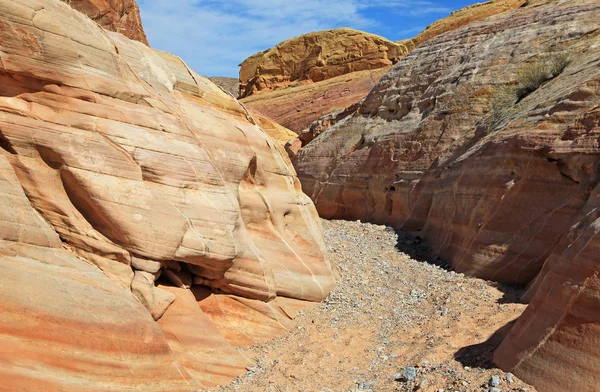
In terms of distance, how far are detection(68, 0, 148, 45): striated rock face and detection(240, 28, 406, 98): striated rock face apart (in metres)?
23.6

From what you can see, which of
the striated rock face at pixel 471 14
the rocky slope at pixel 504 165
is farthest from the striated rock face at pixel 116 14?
the striated rock face at pixel 471 14

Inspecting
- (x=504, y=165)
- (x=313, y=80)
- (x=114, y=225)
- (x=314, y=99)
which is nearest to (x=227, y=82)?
(x=313, y=80)

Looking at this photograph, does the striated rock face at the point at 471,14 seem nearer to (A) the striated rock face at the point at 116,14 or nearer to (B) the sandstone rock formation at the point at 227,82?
(A) the striated rock face at the point at 116,14

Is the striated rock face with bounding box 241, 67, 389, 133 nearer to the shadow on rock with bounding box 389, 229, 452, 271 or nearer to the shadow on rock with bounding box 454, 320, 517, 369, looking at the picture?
the shadow on rock with bounding box 389, 229, 452, 271

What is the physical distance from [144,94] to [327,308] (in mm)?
4023

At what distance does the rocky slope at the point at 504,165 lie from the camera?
560cm

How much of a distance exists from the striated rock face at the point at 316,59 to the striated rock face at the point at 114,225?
105ft

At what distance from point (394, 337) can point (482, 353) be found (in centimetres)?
147

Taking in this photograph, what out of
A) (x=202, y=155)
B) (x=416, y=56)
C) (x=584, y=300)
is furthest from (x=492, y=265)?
(x=416, y=56)

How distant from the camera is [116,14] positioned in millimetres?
14234

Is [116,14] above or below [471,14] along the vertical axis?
below

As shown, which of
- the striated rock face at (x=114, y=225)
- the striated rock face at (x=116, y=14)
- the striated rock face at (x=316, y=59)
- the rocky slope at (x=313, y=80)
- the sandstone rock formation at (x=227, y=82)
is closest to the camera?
the striated rock face at (x=114, y=225)

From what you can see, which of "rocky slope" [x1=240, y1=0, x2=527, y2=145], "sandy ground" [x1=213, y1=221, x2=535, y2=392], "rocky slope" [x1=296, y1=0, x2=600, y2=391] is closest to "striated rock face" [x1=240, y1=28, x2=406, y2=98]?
"rocky slope" [x1=240, y1=0, x2=527, y2=145]

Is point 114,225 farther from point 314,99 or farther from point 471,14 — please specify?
point 314,99
